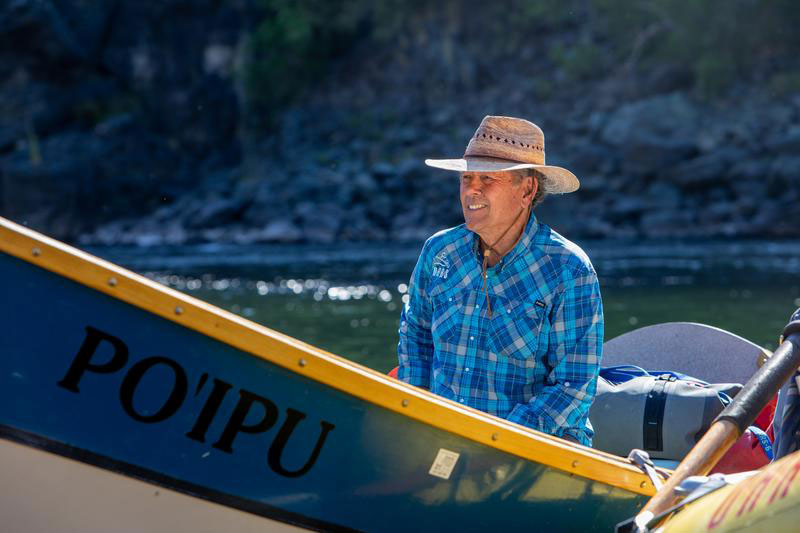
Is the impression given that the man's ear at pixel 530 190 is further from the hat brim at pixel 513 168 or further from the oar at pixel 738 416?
the oar at pixel 738 416

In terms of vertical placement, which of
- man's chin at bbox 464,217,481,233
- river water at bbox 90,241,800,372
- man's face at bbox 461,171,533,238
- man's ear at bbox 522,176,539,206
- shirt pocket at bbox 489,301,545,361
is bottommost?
shirt pocket at bbox 489,301,545,361

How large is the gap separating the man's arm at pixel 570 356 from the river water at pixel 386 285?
5.90 m

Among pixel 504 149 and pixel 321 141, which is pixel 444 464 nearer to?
pixel 504 149

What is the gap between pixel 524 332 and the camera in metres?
3.15

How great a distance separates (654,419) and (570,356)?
2.15 ft

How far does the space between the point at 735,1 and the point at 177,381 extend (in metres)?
29.9

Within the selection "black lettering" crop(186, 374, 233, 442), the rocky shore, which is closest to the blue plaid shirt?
"black lettering" crop(186, 374, 233, 442)

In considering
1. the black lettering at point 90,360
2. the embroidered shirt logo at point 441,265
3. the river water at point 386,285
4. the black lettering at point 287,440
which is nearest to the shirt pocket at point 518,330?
the embroidered shirt logo at point 441,265

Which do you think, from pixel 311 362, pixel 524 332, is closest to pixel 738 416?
pixel 524 332

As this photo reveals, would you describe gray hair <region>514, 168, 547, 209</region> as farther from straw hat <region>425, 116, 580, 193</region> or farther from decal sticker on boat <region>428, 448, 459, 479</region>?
decal sticker on boat <region>428, 448, 459, 479</region>

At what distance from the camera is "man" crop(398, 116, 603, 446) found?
10.3 ft

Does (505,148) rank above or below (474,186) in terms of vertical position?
above

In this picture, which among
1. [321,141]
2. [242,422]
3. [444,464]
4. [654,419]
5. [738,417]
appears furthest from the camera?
[321,141]

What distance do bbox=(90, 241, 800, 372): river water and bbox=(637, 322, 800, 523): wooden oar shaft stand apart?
20.1 feet
